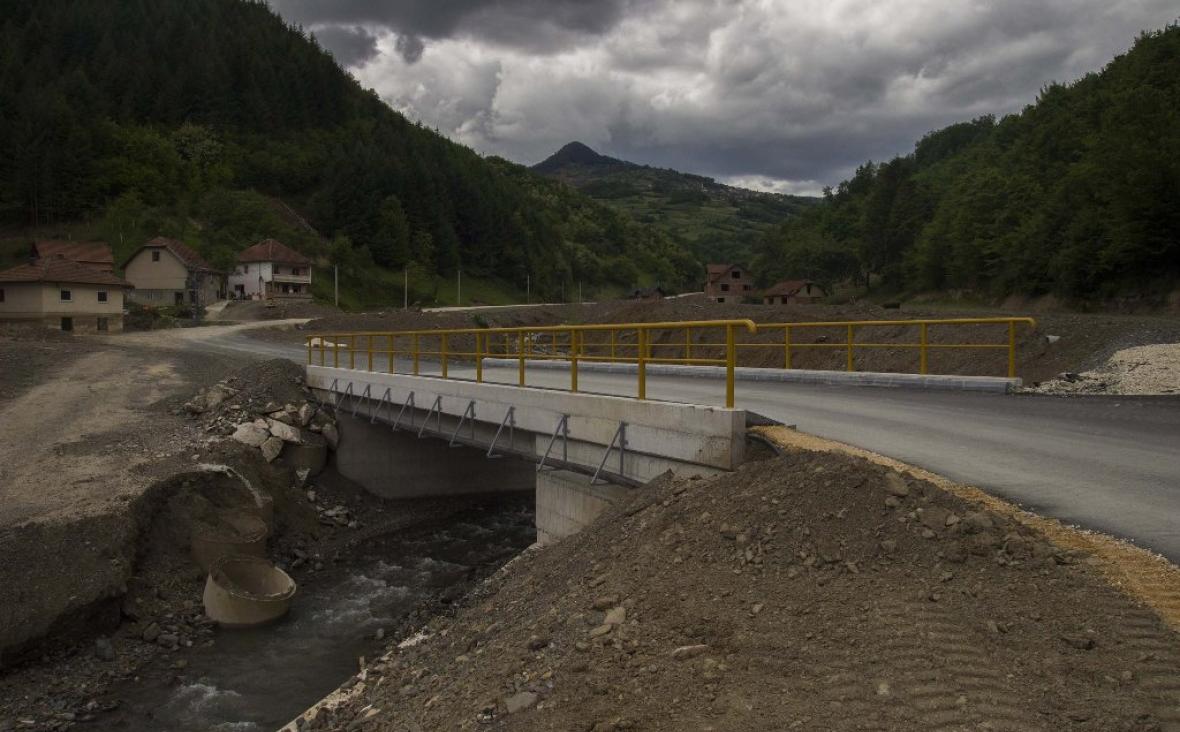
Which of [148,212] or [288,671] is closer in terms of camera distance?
[288,671]

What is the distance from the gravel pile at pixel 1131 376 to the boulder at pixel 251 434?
1727 cm

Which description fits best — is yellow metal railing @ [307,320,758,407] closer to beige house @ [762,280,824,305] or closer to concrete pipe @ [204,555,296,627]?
concrete pipe @ [204,555,296,627]

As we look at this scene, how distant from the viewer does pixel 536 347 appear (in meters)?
21.8

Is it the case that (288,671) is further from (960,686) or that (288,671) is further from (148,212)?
(148,212)

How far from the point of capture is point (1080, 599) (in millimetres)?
4457

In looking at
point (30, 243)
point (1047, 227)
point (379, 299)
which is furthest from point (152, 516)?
point (30, 243)

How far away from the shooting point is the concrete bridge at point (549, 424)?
8602 millimetres

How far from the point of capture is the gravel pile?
1511 cm

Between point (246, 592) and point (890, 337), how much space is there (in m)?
23.4

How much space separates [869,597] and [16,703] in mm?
10696

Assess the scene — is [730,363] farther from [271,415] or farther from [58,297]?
[58,297]

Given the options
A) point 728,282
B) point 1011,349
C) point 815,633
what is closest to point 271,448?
point 1011,349

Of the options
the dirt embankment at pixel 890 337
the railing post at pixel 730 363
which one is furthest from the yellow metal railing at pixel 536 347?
the dirt embankment at pixel 890 337

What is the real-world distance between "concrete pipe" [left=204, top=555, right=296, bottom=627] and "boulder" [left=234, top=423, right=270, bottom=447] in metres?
5.19
